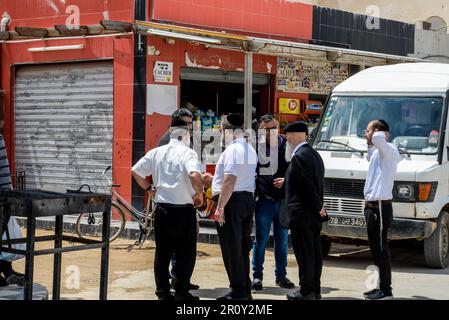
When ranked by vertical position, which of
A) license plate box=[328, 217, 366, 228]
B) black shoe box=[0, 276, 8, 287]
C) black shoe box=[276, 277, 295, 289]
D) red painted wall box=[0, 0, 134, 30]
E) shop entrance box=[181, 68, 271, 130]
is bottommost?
black shoe box=[276, 277, 295, 289]

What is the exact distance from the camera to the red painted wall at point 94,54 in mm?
15000

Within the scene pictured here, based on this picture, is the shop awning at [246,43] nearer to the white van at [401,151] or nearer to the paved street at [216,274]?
the white van at [401,151]

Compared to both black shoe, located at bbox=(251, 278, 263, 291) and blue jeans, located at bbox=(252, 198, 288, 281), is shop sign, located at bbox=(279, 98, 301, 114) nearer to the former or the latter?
blue jeans, located at bbox=(252, 198, 288, 281)

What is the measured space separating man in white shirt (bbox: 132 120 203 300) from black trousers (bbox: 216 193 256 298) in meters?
0.36

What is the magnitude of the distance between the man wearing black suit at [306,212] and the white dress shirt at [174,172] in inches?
40.6

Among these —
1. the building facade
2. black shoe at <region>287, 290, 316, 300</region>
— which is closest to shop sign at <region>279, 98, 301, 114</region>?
the building facade

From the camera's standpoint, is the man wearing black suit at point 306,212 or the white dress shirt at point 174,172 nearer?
the white dress shirt at point 174,172

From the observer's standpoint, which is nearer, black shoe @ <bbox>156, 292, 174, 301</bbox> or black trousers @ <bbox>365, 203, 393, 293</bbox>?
black shoe @ <bbox>156, 292, 174, 301</bbox>

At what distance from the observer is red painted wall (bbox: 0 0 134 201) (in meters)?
15.0

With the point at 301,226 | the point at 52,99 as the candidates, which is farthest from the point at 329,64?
the point at 301,226

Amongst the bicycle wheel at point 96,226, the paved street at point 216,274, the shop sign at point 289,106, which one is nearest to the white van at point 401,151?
the paved street at point 216,274

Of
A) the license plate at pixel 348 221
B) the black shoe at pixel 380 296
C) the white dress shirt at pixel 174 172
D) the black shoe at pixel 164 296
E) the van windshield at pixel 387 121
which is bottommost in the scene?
the black shoe at pixel 380 296

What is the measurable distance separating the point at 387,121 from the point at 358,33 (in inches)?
305
